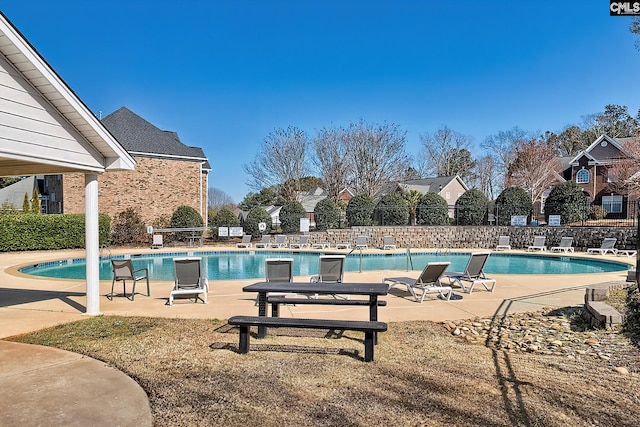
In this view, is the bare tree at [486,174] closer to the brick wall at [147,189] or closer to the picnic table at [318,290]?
the brick wall at [147,189]

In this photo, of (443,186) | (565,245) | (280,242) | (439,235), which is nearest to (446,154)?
(443,186)

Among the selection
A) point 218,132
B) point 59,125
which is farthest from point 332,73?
point 59,125

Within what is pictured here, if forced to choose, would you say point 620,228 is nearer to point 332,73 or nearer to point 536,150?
point 536,150

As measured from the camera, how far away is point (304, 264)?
19.1m

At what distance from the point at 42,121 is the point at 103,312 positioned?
3373 millimetres

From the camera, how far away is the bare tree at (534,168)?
37.9m

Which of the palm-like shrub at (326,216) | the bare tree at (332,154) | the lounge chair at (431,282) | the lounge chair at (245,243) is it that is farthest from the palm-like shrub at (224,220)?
the lounge chair at (431,282)

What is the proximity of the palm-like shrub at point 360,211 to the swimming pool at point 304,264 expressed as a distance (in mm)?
5824

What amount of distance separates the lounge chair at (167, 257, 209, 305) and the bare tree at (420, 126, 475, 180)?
46.2 meters

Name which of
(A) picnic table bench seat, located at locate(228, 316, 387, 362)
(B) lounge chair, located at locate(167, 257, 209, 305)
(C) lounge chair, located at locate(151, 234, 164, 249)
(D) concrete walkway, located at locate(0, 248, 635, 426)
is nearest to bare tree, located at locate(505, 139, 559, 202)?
(D) concrete walkway, located at locate(0, 248, 635, 426)

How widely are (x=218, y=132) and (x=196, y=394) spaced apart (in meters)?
35.0

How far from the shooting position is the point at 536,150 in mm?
38062

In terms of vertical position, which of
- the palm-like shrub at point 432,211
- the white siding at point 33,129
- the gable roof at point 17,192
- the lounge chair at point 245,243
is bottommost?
the lounge chair at point 245,243

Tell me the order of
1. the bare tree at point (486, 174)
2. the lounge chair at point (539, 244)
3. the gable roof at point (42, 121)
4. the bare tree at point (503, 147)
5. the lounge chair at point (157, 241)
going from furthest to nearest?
the bare tree at point (486, 174), the bare tree at point (503, 147), the lounge chair at point (539, 244), the lounge chair at point (157, 241), the gable roof at point (42, 121)
